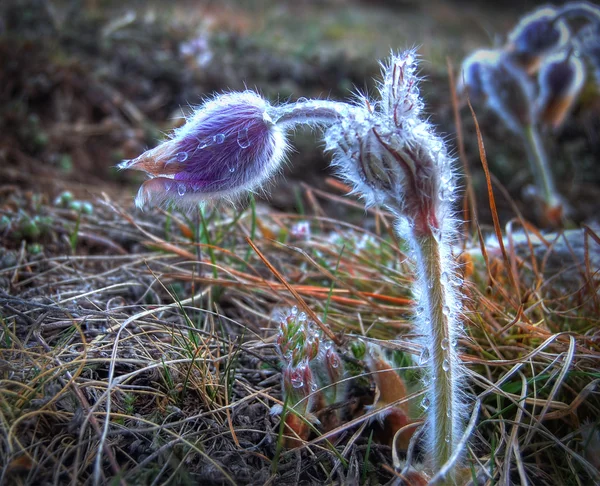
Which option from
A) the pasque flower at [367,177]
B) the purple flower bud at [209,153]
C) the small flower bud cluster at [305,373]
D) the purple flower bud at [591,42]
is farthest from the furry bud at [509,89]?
the small flower bud cluster at [305,373]

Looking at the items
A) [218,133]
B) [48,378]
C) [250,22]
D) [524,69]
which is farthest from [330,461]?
[250,22]

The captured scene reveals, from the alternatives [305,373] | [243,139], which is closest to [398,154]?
[243,139]

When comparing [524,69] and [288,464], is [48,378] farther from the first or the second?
[524,69]

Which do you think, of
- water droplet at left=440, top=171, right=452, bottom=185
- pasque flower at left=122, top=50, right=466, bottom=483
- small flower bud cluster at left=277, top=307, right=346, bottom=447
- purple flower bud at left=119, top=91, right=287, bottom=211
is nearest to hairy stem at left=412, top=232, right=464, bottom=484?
pasque flower at left=122, top=50, right=466, bottom=483

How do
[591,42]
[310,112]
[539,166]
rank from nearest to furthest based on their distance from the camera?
[310,112] → [591,42] → [539,166]

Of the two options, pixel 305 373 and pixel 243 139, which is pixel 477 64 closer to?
pixel 243 139

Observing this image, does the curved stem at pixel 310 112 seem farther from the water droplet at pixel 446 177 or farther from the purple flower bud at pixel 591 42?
the purple flower bud at pixel 591 42
